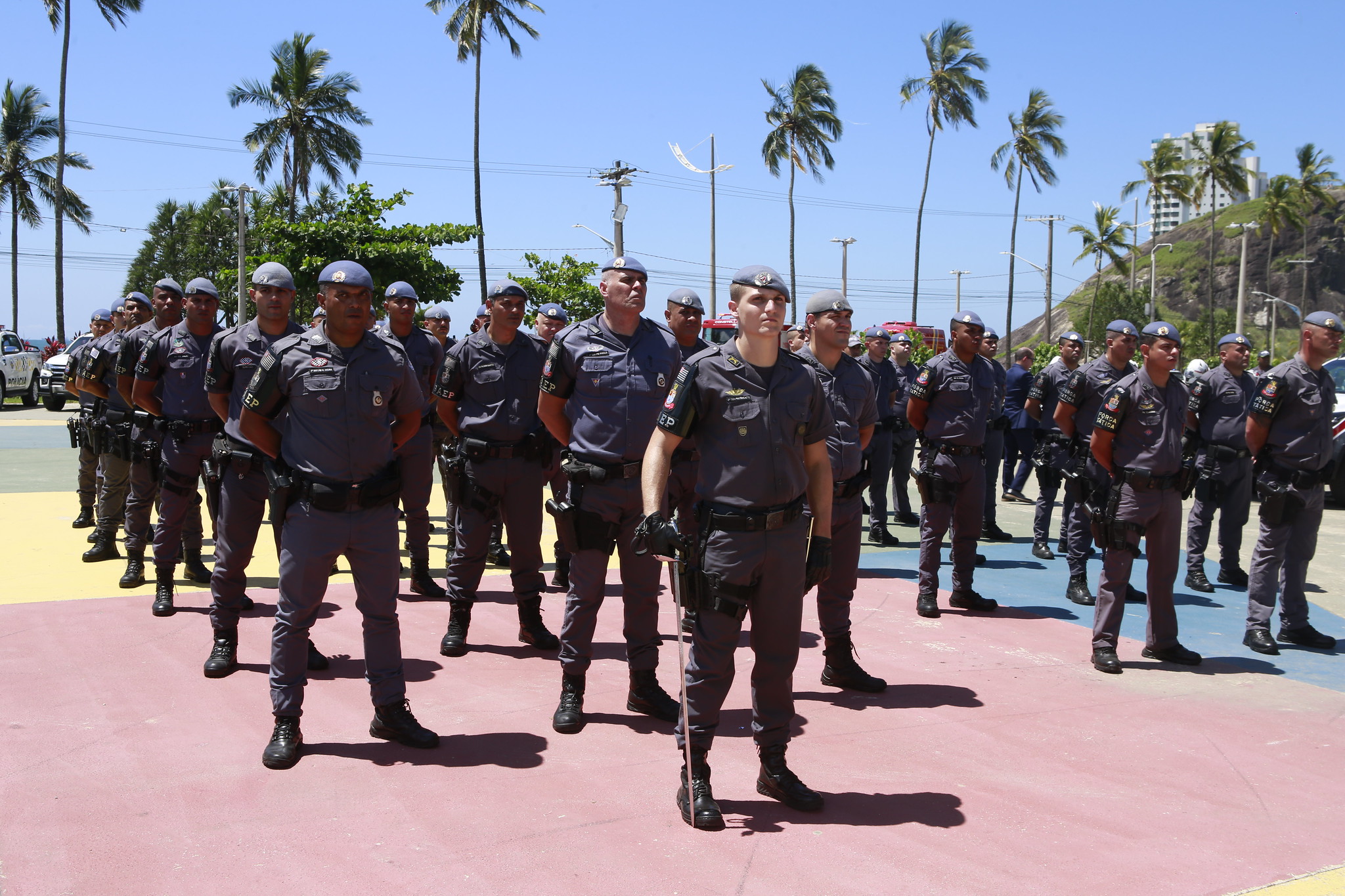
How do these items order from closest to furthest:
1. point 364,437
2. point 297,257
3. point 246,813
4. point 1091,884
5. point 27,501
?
point 1091,884
point 246,813
point 364,437
point 27,501
point 297,257

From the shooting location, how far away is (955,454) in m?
7.89

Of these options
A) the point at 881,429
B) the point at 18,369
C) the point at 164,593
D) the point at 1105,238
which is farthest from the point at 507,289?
the point at 1105,238

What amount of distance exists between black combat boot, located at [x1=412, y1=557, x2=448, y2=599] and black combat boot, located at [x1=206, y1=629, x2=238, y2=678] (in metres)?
2.10

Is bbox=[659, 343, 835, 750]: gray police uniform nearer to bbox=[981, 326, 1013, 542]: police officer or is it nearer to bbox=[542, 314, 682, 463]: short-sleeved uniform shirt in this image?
bbox=[542, 314, 682, 463]: short-sleeved uniform shirt

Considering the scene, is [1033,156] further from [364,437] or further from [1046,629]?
[364,437]

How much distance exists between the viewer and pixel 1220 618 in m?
8.19

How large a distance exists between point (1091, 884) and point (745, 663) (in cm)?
288

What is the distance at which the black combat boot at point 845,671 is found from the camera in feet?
20.0

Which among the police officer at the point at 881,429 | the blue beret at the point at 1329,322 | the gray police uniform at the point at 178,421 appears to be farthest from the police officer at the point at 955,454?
the gray police uniform at the point at 178,421

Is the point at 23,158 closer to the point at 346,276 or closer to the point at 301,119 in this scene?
the point at 301,119

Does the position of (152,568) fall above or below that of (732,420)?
below

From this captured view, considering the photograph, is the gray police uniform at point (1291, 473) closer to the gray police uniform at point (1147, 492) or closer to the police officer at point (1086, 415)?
the gray police uniform at point (1147, 492)

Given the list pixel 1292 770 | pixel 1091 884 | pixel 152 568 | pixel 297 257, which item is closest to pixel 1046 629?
pixel 1292 770

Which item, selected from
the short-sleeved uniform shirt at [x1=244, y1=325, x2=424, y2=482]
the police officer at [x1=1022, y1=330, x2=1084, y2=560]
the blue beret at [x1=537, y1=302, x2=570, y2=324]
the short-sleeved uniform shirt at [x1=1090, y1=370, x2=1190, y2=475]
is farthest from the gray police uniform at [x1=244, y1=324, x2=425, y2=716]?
the police officer at [x1=1022, y1=330, x2=1084, y2=560]
